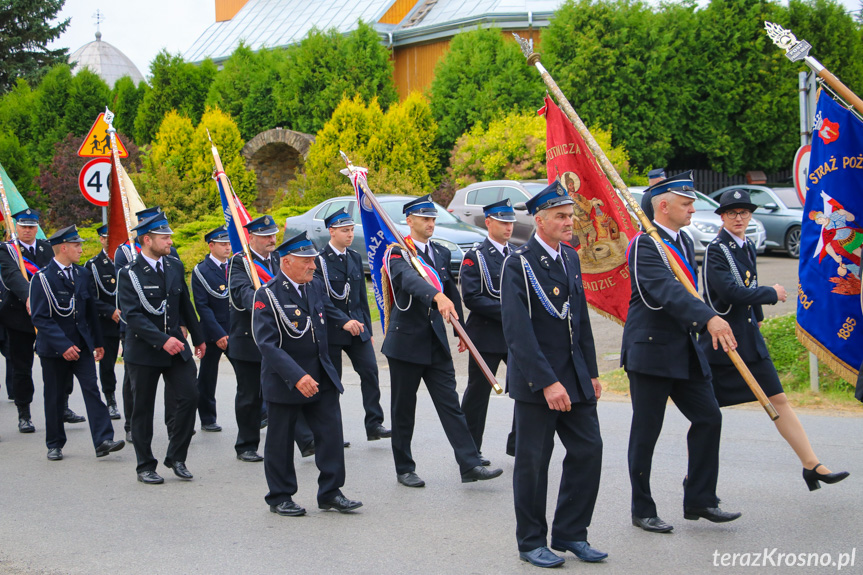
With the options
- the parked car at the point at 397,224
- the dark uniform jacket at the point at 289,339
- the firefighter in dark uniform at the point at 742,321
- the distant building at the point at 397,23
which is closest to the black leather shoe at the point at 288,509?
the dark uniform jacket at the point at 289,339

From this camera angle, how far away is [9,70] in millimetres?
43188

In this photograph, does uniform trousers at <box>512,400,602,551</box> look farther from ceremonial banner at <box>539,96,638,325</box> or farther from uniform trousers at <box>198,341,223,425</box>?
uniform trousers at <box>198,341,223,425</box>

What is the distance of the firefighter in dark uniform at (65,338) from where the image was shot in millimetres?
8117

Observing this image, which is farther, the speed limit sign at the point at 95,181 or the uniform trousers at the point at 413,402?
the speed limit sign at the point at 95,181

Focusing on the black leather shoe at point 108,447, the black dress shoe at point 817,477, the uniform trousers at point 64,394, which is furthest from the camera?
the uniform trousers at point 64,394

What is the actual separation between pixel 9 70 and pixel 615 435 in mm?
42333

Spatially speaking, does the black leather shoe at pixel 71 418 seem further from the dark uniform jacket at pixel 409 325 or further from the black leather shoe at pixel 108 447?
the dark uniform jacket at pixel 409 325

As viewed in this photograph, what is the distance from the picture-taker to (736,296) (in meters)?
5.89

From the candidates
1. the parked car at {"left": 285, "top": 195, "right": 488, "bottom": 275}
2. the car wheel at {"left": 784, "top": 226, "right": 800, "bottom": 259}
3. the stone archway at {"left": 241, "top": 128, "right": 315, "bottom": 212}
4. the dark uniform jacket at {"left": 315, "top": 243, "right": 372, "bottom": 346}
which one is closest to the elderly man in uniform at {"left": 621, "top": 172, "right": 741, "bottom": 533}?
the dark uniform jacket at {"left": 315, "top": 243, "right": 372, "bottom": 346}

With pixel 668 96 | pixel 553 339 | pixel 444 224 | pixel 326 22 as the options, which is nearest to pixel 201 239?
pixel 444 224

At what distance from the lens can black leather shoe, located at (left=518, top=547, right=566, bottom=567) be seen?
501 centimetres

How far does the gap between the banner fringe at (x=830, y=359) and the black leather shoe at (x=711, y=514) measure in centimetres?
158

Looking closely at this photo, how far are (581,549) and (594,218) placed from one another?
11.6ft

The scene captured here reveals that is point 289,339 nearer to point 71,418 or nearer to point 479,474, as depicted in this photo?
point 479,474
